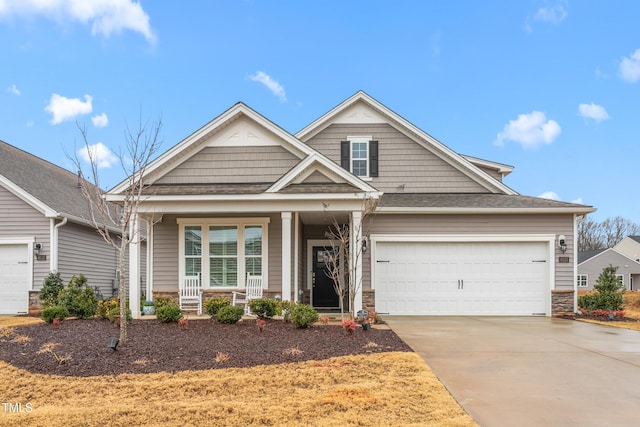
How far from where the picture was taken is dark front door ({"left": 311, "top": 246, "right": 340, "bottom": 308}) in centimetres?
1529

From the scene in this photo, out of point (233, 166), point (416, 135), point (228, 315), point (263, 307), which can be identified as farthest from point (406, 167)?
point (228, 315)

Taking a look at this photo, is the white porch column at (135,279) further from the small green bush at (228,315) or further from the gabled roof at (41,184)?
the gabled roof at (41,184)

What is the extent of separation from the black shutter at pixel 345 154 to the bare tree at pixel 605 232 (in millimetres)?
54624

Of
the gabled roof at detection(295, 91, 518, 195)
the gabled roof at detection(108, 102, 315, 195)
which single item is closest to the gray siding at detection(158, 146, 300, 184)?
the gabled roof at detection(108, 102, 315, 195)

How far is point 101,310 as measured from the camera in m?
11.3

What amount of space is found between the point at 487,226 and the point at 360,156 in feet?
14.4

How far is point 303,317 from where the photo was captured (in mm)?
9438

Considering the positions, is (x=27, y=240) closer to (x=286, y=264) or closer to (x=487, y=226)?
(x=286, y=264)

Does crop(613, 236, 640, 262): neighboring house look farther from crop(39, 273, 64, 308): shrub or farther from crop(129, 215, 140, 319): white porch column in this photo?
crop(39, 273, 64, 308): shrub

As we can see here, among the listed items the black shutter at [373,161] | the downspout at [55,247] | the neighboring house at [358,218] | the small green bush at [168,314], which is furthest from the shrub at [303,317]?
the downspout at [55,247]

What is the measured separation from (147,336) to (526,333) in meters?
7.20

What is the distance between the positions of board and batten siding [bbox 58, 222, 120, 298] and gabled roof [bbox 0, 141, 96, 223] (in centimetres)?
59

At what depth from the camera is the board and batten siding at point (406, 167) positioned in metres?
15.3

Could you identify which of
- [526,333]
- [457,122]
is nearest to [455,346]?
[526,333]
